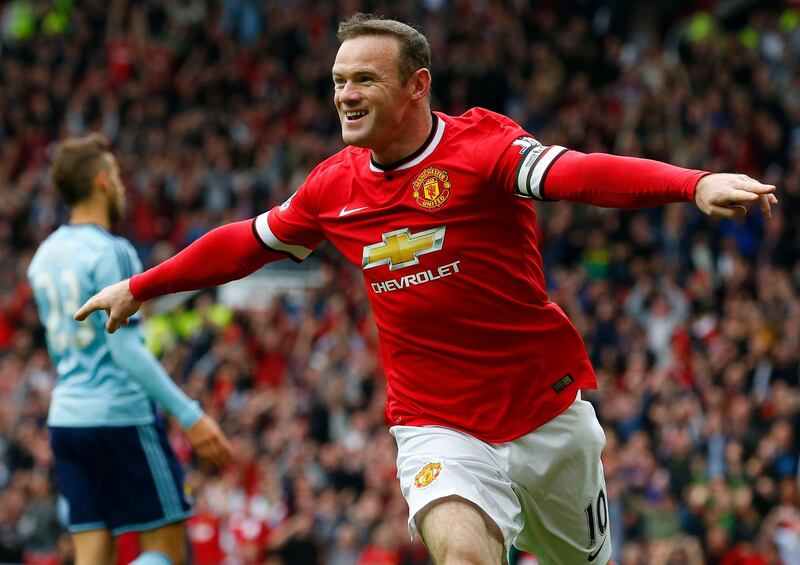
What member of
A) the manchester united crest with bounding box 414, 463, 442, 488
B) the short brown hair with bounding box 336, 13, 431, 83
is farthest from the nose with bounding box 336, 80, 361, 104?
the manchester united crest with bounding box 414, 463, 442, 488

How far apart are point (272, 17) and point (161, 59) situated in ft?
7.18

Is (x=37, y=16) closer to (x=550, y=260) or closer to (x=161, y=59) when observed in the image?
(x=161, y=59)

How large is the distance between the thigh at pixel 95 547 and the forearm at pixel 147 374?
0.72 metres

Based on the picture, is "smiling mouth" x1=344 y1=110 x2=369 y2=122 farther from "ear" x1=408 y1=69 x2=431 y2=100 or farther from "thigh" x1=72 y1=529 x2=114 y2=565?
"thigh" x1=72 y1=529 x2=114 y2=565

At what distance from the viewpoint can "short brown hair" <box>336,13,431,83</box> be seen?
5535 millimetres

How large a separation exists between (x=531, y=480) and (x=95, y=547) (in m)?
2.46

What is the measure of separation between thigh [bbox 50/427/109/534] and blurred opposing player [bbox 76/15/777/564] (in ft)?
4.18

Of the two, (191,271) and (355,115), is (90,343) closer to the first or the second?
(191,271)

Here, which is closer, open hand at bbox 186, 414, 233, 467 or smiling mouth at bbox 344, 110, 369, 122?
smiling mouth at bbox 344, 110, 369, 122

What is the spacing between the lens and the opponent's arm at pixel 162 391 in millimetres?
6664

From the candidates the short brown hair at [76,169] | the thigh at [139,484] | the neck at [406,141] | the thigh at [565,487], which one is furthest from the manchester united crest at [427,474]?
the short brown hair at [76,169]

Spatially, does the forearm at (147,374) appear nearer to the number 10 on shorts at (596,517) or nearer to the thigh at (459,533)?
the thigh at (459,533)

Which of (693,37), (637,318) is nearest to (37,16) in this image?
(693,37)

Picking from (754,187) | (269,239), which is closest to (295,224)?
(269,239)
